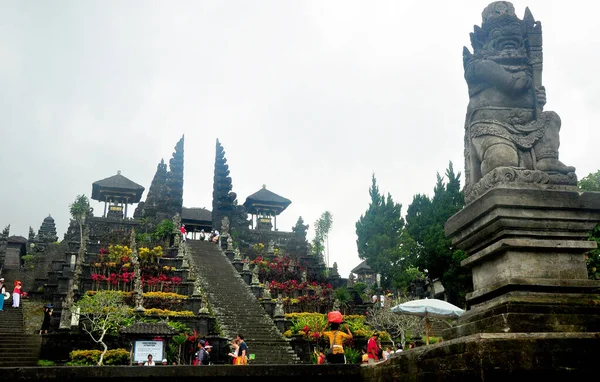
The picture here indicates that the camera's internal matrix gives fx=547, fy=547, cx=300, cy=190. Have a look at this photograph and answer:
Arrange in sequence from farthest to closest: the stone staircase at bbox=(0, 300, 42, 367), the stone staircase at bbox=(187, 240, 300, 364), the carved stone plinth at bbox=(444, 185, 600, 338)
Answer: the stone staircase at bbox=(187, 240, 300, 364) → the stone staircase at bbox=(0, 300, 42, 367) → the carved stone plinth at bbox=(444, 185, 600, 338)

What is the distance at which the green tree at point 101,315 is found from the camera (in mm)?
17645

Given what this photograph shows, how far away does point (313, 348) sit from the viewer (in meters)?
19.7

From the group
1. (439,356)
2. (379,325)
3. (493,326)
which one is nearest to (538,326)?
(493,326)

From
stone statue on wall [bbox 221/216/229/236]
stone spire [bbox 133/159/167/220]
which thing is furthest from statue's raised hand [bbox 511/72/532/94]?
stone spire [bbox 133/159/167/220]

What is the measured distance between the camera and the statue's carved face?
221 inches

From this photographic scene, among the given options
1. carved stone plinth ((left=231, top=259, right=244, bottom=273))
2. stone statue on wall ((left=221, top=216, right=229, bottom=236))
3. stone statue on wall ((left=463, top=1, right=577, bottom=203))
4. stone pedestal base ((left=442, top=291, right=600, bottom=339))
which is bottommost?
stone pedestal base ((left=442, top=291, right=600, bottom=339))

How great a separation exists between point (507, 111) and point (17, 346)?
60.4ft

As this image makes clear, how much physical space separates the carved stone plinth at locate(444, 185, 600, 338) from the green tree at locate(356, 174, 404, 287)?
33268mm

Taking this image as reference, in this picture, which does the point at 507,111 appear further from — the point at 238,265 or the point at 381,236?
the point at 381,236

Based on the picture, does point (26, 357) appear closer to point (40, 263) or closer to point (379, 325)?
point (379, 325)

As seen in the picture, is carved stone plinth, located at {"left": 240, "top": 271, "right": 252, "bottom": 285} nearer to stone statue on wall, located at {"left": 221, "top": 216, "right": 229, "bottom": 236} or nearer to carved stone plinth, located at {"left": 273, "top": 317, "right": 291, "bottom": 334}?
carved stone plinth, located at {"left": 273, "top": 317, "right": 291, "bottom": 334}

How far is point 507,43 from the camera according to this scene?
5.68 meters

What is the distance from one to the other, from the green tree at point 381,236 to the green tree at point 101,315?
22.9 metres

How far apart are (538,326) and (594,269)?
22.2 ft
